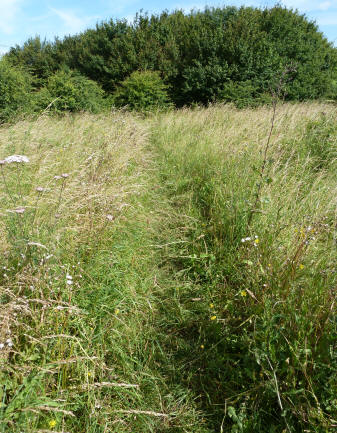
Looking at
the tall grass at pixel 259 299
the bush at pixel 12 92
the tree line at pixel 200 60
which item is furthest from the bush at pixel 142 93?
the tall grass at pixel 259 299

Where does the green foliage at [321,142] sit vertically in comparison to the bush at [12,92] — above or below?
below

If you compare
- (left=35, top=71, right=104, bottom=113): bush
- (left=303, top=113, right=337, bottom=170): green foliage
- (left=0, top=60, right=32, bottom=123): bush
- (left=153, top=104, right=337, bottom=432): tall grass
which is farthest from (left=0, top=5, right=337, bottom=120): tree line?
(left=153, top=104, right=337, bottom=432): tall grass

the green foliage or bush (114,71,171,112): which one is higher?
bush (114,71,171,112)

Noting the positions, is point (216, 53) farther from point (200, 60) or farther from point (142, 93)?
A: point (142, 93)

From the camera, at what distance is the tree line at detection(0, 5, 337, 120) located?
13.0 m

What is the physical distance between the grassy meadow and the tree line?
8.78 metres

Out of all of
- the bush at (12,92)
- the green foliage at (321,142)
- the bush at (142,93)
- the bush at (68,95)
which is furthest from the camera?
the bush at (142,93)

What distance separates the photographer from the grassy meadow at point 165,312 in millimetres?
1439

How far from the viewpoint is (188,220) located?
10.7 ft

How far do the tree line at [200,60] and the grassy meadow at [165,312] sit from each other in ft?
28.8

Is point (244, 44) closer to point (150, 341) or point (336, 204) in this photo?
point (336, 204)

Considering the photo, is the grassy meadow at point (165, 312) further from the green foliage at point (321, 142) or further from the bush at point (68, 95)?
the bush at point (68, 95)

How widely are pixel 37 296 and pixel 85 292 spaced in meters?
0.44

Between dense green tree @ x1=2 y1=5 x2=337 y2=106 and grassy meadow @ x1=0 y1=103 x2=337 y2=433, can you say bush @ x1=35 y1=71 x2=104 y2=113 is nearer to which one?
dense green tree @ x1=2 y1=5 x2=337 y2=106
